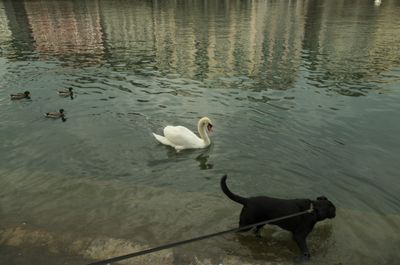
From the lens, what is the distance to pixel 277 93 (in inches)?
711

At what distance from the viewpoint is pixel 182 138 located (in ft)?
40.8

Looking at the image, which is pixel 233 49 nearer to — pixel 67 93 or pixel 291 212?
pixel 67 93

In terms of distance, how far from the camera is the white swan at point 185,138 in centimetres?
1246

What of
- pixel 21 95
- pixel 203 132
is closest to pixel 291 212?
pixel 203 132

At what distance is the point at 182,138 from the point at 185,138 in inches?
4.0

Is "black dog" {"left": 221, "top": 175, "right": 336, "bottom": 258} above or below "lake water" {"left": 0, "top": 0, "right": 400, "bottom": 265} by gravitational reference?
above

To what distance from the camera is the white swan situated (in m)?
12.5

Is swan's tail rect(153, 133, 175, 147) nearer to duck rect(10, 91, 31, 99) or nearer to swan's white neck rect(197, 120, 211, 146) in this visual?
swan's white neck rect(197, 120, 211, 146)

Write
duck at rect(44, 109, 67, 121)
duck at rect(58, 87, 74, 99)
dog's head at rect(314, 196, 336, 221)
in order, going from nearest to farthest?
dog's head at rect(314, 196, 336, 221) → duck at rect(44, 109, 67, 121) → duck at rect(58, 87, 74, 99)

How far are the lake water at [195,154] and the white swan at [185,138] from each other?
293mm

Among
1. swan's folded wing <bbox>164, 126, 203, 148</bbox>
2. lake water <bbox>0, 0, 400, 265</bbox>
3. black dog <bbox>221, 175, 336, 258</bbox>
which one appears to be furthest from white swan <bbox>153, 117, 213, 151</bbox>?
black dog <bbox>221, 175, 336, 258</bbox>

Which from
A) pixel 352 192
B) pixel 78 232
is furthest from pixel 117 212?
pixel 352 192

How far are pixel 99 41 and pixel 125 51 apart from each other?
641 centimetres

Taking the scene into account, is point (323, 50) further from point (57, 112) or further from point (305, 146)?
point (57, 112)
